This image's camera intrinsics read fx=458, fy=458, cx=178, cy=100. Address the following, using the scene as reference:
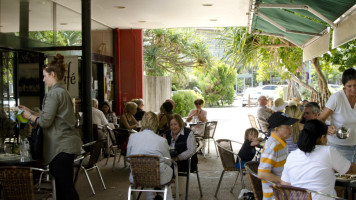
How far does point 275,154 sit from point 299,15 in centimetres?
418

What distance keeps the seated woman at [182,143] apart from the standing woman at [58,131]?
169 centimetres

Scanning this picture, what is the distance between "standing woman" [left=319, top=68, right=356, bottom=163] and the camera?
4758 millimetres

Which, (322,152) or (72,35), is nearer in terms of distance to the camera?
(322,152)

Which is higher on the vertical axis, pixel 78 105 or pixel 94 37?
pixel 94 37

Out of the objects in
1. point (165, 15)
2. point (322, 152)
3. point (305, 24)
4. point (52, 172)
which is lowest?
point (52, 172)

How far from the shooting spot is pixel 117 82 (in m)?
13.1

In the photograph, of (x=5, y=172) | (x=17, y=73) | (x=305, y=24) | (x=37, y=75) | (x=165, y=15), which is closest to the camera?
(x=5, y=172)

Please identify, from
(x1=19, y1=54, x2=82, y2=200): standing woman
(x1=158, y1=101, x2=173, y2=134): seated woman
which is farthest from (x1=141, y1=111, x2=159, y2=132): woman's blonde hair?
(x1=158, y1=101, x2=173, y2=134): seated woman

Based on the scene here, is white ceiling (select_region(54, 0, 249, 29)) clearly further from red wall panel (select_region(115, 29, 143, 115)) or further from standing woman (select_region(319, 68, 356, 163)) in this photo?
standing woman (select_region(319, 68, 356, 163))

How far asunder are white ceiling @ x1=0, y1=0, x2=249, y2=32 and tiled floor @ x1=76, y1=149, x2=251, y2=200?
2813 mm

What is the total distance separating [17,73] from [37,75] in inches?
31.1

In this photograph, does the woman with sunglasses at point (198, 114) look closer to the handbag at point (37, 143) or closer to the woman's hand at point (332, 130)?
the woman's hand at point (332, 130)

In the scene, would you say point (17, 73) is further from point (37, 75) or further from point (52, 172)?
point (52, 172)

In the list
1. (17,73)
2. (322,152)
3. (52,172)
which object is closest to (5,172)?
(52,172)
